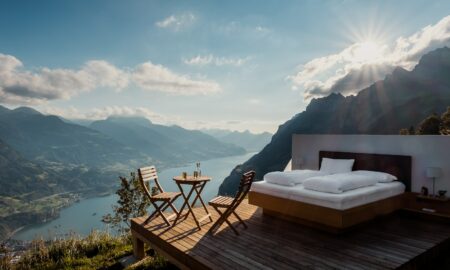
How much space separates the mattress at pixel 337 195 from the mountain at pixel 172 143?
130791 mm

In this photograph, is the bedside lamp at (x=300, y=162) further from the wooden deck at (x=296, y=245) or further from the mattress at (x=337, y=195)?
the wooden deck at (x=296, y=245)

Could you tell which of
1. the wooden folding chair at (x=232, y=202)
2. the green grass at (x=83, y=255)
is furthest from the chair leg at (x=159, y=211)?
the wooden folding chair at (x=232, y=202)


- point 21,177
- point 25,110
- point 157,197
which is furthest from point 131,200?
point 25,110

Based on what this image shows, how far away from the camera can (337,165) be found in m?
6.20

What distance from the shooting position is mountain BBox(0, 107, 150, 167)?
4587 inches

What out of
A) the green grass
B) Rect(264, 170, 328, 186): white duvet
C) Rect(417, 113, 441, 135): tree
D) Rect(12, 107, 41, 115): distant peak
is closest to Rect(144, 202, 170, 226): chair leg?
the green grass

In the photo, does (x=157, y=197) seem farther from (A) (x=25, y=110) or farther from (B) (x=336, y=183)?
(A) (x=25, y=110)

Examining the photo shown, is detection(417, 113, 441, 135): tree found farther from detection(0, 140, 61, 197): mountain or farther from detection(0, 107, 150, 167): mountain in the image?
detection(0, 107, 150, 167): mountain

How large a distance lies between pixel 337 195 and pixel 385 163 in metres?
2.50

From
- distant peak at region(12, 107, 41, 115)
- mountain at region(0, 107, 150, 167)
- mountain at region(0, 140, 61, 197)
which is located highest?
distant peak at region(12, 107, 41, 115)

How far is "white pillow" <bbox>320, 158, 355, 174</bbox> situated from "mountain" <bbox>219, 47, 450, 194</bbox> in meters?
30.5

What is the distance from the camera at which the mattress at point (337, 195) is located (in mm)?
3815

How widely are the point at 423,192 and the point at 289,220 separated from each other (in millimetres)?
2611

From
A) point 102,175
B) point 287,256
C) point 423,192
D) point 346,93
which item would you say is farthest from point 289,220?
point 102,175
